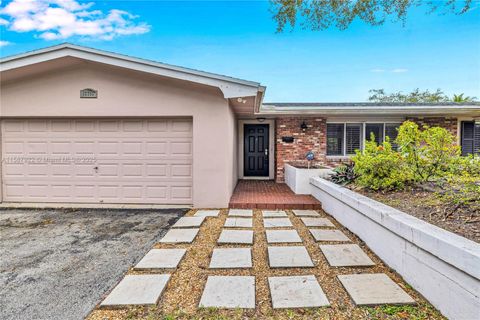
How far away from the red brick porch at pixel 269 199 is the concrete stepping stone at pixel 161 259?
255 centimetres

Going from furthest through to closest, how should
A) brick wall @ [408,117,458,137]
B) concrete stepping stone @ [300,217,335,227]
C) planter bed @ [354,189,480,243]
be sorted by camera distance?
brick wall @ [408,117,458,137] → concrete stepping stone @ [300,217,335,227] → planter bed @ [354,189,480,243]

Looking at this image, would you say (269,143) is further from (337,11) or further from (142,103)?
(337,11)

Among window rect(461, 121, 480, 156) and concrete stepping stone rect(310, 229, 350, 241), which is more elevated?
window rect(461, 121, 480, 156)

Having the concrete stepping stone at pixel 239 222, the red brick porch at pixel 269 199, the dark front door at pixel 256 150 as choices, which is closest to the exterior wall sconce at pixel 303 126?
the dark front door at pixel 256 150

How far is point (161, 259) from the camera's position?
3209 millimetres

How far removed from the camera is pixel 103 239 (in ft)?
13.1

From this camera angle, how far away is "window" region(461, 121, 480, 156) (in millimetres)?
9180

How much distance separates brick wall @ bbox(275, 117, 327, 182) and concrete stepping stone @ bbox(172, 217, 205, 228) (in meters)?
4.72

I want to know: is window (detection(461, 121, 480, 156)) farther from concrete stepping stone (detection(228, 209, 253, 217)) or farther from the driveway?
the driveway

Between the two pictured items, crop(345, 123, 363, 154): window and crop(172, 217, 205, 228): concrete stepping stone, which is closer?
crop(172, 217, 205, 228): concrete stepping stone

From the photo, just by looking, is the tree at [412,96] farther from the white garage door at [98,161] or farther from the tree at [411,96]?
the white garage door at [98,161]

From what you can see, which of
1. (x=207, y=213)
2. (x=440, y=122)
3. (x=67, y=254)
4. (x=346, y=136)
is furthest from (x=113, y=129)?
(x=440, y=122)

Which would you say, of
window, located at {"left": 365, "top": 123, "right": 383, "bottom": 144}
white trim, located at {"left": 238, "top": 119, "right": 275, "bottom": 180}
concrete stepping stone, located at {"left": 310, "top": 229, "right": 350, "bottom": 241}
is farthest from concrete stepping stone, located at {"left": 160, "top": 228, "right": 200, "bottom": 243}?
window, located at {"left": 365, "top": 123, "right": 383, "bottom": 144}

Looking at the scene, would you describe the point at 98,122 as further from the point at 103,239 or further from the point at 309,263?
the point at 309,263
